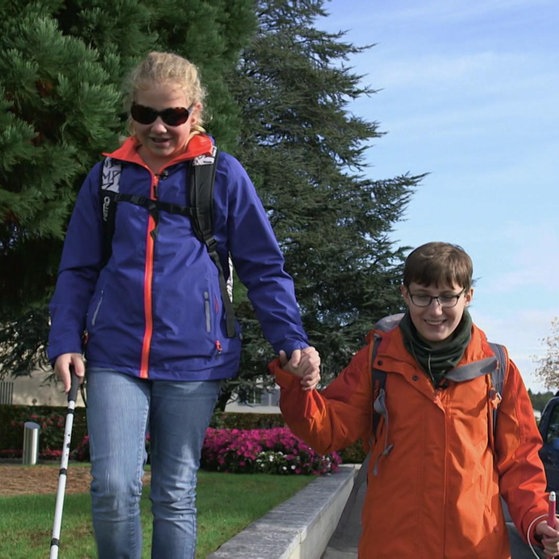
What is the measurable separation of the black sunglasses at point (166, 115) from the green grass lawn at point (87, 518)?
327 cm

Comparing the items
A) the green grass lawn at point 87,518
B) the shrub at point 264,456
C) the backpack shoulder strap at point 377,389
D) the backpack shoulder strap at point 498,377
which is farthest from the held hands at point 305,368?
the shrub at point 264,456

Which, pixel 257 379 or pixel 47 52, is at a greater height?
pixel 47 52

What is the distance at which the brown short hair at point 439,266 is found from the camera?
141 inches

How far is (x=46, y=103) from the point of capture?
27.6 feet

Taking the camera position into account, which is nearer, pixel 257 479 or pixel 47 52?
pixel 47 52

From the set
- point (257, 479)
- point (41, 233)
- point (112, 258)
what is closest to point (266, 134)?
point (257, 479)

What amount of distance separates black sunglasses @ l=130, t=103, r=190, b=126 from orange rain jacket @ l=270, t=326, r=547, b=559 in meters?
0.98

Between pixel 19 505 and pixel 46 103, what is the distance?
11.7 feet

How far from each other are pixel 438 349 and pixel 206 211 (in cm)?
100

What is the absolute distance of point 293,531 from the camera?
6.80 metres

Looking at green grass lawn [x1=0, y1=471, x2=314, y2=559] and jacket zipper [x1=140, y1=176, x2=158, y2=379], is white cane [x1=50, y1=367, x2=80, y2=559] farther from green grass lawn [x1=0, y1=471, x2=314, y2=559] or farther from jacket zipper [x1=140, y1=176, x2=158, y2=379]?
green grass lawn [x1=0, y1=471, x2=314, y2=559]

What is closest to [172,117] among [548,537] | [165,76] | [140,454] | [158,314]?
[165,76]

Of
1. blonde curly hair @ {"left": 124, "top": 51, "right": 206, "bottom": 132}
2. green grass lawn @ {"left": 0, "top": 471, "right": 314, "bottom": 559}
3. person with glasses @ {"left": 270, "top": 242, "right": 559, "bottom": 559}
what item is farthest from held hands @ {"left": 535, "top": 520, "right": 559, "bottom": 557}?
green grass lawn @ {"left": 0, "top": 471, "right": 314, "bottom": 559}

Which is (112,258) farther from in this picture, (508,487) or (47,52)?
(47,52)
